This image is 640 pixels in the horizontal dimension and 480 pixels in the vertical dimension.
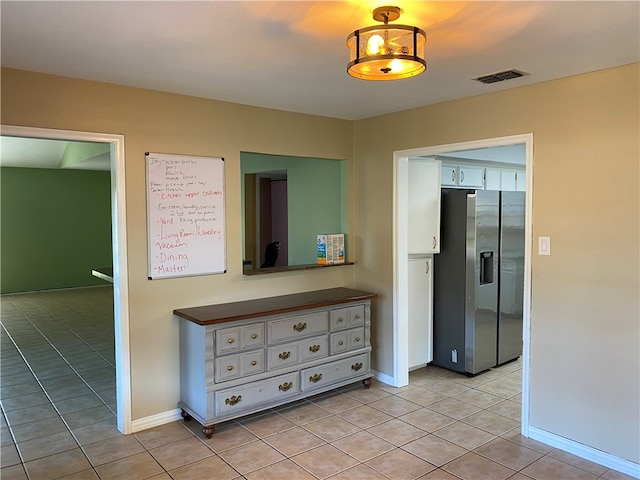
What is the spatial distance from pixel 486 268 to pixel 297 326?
6.34 ft

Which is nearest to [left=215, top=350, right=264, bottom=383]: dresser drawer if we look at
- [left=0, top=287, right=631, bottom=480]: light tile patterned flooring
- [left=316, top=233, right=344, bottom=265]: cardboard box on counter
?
[left=0, top=287, right=631, bottom=480]: light tile patterned flooring

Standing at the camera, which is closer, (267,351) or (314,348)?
(267,351)

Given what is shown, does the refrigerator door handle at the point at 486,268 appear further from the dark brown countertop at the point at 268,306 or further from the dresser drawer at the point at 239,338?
the dresser drawer at the point at 239,338

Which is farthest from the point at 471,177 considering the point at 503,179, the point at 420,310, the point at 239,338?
the point at 239,338

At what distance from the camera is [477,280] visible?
4328 millimetres

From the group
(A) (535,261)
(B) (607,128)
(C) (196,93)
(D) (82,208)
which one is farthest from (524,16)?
(D) (82,208)

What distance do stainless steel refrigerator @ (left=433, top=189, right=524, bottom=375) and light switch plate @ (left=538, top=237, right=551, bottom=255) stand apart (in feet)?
3.98

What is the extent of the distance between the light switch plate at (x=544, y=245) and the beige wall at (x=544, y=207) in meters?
0.03

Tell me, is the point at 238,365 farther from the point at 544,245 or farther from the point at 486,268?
the point at 486,268

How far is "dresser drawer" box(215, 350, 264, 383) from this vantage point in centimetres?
320

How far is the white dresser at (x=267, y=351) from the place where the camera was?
125 inches

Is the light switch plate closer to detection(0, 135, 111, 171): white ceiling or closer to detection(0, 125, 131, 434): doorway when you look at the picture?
detection(0, 125, 131, 434): doorway

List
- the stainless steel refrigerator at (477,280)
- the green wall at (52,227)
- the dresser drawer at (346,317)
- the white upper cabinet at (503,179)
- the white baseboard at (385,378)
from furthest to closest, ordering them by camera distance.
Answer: the green wall at (52,227) → the white upper cabinet at (503,179) → the stainless steel refrigerator at (477,280) → the white baseboard at (385,378) → the dresser drawer at (346,317)

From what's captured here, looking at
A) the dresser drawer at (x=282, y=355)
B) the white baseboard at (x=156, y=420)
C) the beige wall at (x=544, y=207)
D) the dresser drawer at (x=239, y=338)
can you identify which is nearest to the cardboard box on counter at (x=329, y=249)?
the beige wall at (x=544, y=207)
